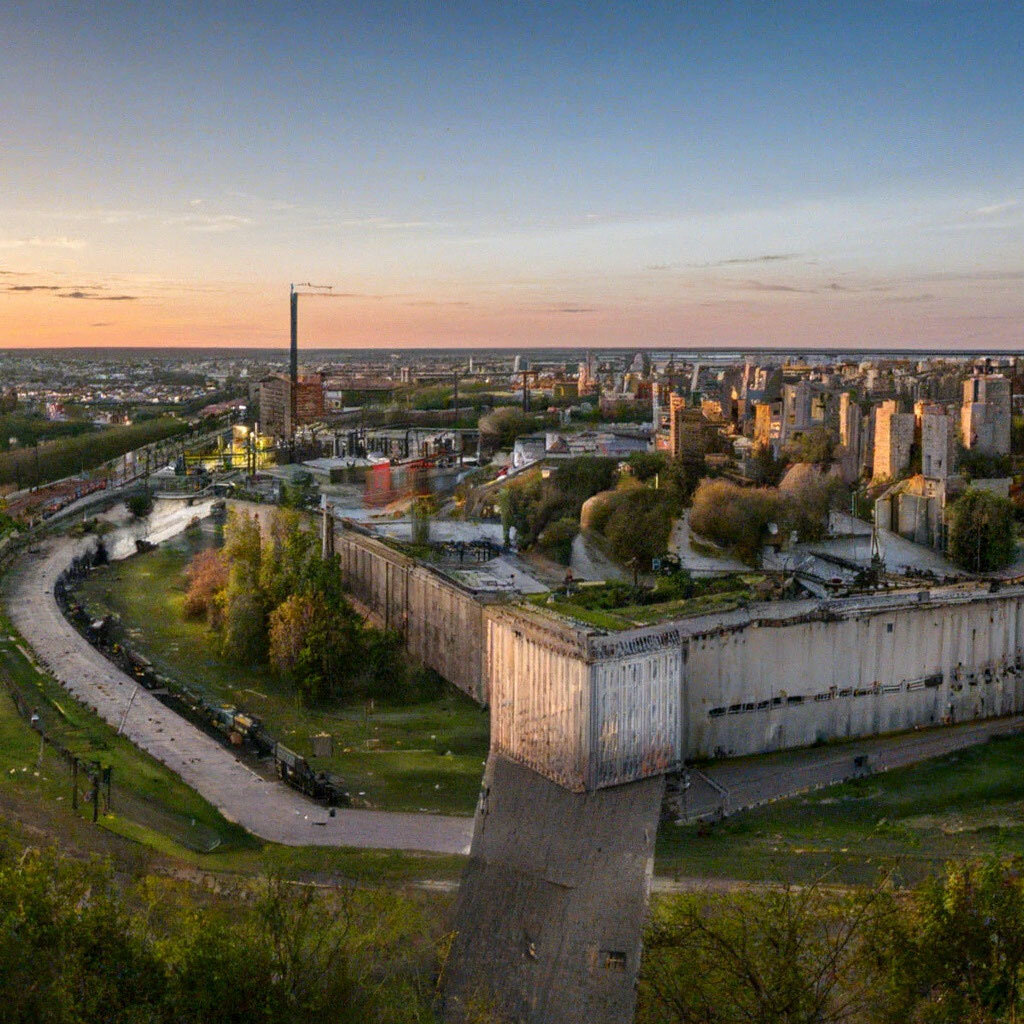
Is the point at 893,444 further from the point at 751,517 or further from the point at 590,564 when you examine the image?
the point at 590,564

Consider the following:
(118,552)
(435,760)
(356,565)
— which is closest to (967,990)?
(435,760)

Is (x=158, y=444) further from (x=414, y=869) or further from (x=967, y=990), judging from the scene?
(x=967, y=990)

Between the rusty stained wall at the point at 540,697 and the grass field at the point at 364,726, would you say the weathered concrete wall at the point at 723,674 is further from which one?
the grass field at the point at 364,726

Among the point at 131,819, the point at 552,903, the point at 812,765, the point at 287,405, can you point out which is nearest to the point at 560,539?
the point at 812,765

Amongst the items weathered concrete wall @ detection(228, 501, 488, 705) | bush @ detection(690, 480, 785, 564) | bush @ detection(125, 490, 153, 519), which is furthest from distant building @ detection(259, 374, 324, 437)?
weathered concrete wall @ detection(228, 501, 488, 705)

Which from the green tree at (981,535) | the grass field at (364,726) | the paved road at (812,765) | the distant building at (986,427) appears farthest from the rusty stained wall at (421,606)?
the distant building at (986,427)
